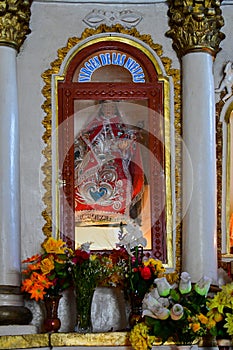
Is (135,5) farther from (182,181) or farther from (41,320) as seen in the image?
(41,320)

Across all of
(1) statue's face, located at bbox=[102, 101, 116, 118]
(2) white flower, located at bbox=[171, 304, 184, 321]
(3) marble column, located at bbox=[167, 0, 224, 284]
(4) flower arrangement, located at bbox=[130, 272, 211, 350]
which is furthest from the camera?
(1) statue's face, located at bbox=[102, 101, 116, 118]

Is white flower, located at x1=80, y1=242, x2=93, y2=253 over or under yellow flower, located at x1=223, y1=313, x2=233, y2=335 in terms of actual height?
over

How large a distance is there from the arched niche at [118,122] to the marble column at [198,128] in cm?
14

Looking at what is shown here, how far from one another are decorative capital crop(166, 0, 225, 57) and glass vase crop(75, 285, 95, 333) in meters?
2.08

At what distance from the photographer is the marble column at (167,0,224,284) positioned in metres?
8.91

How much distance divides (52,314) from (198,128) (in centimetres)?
181

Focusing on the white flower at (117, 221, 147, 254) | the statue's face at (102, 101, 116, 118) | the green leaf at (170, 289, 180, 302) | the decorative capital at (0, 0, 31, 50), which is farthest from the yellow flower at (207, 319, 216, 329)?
the decorative capital at (0, 0, 31, 50)

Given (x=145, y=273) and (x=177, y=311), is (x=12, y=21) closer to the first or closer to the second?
(x=145, y=273)

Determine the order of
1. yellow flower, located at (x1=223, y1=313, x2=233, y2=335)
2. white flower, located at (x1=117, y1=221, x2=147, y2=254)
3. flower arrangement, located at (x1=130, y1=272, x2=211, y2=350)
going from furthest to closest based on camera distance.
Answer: white flower, located at (x1=117, y1=221, x2=147, y2=254), yellow flower, located at (x1=223, y1=313, x2=233, y2=335), flower arrangement, located at (x1=130, y1=272, x2=211, y2=350)

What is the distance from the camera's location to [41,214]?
9.08m

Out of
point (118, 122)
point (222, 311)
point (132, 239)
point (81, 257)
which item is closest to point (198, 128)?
point (118, 122)

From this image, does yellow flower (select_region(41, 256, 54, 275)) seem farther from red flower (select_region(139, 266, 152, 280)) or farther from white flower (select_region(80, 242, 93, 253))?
red flower (select_region(139, 266, 152, 280))

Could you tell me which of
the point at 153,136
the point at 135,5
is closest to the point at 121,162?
the point at 153,136

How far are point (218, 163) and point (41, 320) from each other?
185cm
